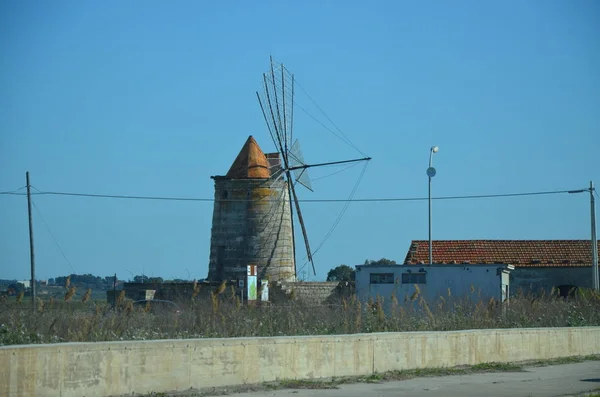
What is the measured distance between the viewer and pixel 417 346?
18.2 m

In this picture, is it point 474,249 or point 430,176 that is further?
point 474,249

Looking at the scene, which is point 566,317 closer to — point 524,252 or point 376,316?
point 376,316

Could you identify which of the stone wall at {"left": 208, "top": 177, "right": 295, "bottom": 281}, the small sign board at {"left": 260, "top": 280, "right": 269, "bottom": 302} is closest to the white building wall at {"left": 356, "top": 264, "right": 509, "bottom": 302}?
the small sign board at {"left": 260, "top": 280, "right": 269, "bottom": 302}

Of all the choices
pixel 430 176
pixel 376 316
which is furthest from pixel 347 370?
pixel 430 176

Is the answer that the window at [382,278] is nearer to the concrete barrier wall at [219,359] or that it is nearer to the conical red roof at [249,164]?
the conical red roof at [249,164]

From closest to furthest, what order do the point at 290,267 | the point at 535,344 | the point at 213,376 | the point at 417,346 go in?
the point at 213,376 < the point at 417,346 < the point at 535,344 < the point at 290,267

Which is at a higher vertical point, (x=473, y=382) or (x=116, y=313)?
(x=116, y=313)

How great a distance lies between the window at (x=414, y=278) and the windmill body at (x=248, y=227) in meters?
12.9

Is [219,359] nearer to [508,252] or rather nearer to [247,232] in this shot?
[247,232]

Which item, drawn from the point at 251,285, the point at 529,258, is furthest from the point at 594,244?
the point at 251,285

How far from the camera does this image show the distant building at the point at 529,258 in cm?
5103

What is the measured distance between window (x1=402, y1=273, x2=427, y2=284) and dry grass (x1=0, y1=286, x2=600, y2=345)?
48.6 ft

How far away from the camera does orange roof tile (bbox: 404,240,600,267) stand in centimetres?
5238

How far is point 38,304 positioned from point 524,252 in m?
40.8
